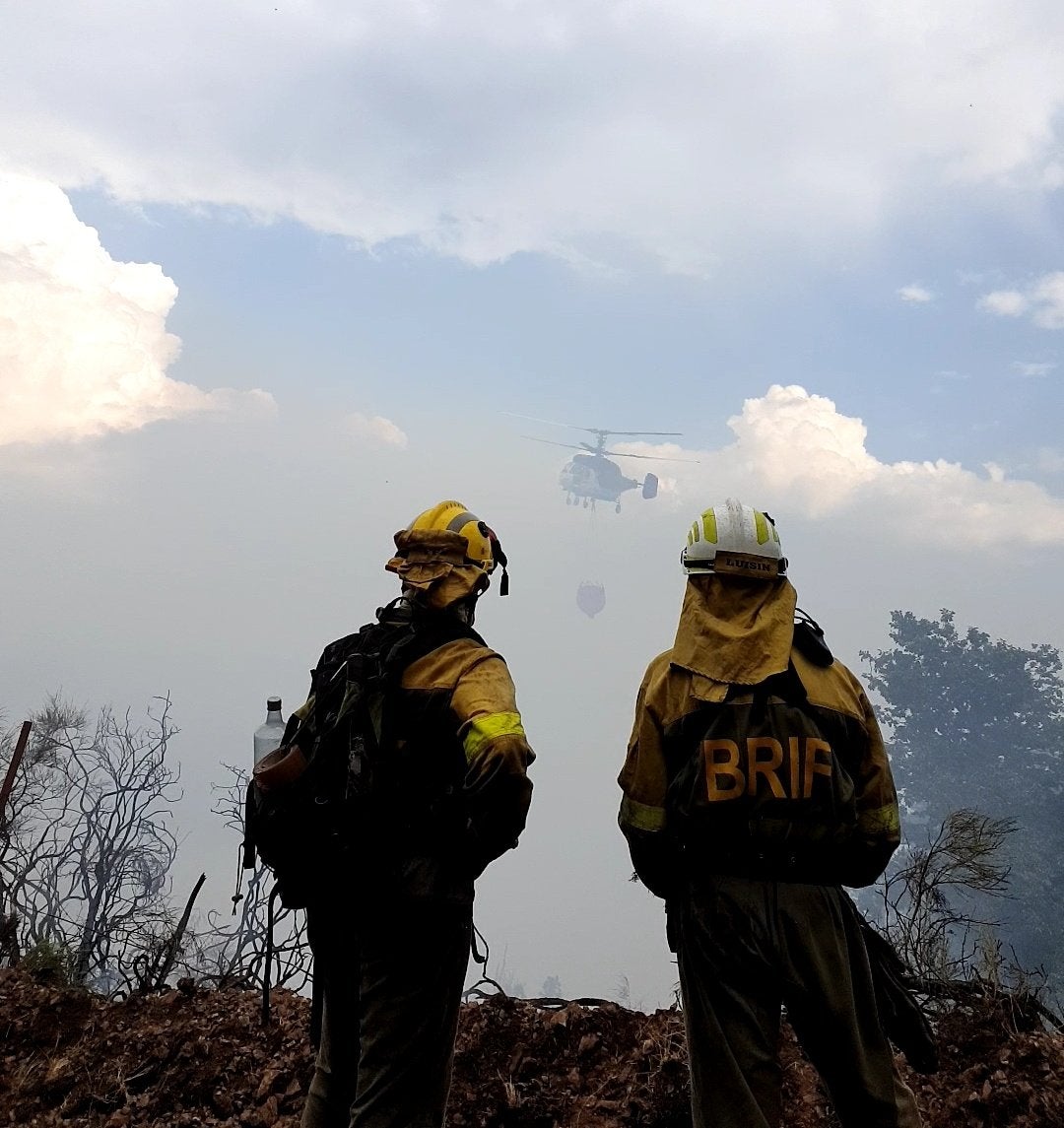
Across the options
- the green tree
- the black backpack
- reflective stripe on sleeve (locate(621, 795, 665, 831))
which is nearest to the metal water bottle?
the black backpack

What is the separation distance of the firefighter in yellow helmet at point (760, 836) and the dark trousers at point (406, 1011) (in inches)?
27.9

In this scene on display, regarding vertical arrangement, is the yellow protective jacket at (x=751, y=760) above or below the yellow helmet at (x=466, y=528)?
below

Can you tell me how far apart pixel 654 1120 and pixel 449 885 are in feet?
6.80

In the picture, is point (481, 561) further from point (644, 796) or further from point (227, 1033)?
point (227, 1033)

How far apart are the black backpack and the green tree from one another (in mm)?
45502

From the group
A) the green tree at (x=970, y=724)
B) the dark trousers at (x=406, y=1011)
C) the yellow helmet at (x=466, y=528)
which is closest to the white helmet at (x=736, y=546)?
the yellow helmet at (x=466, y=528)

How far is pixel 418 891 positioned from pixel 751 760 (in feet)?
3.74

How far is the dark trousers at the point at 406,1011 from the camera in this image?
3.12m

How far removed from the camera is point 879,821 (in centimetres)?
342

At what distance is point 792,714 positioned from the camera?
3.23 meters

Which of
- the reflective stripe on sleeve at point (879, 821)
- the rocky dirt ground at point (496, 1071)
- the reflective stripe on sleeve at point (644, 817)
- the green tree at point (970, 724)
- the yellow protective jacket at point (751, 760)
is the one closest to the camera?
the yellow protective jacket at point (751, 760)

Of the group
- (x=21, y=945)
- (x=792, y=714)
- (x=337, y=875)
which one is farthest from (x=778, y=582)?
(x=21, y=945)

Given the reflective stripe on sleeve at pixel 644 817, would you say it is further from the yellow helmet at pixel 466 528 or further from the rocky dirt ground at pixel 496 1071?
the rocky dirt ground at pixel 496 1071

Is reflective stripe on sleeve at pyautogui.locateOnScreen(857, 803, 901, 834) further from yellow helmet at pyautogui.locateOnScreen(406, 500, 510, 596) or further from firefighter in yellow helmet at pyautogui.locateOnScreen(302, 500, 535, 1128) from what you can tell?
yellow helmet at pyautogui.locateOnScreen(406, 500, 510, 596)
